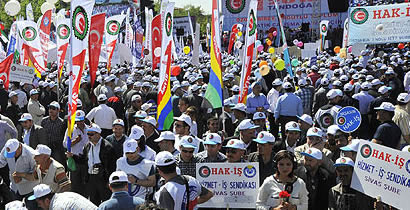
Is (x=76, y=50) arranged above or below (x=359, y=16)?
below

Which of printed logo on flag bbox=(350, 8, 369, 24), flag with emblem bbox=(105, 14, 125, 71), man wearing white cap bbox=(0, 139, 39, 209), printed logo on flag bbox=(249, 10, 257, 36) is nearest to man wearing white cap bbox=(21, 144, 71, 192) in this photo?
man wearing white cap bbox=(0, 139, 39, 209)

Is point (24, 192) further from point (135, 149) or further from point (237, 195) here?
point (237, 195)

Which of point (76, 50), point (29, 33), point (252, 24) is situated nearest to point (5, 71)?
point (29, 33)

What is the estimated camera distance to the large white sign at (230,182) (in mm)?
5770

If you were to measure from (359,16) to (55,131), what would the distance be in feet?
30.5

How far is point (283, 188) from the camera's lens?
16.9ft

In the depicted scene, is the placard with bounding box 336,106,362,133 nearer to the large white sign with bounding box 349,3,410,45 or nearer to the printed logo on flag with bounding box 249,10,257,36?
the printed logo on flag with bounding box 249,10,257,36

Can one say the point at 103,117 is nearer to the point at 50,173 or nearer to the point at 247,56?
the point at 247,56

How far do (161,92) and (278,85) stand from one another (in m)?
3.63

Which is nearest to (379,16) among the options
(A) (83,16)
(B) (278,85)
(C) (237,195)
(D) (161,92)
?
(B) (278,85)

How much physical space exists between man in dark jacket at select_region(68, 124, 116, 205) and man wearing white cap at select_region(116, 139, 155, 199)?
1089 mm

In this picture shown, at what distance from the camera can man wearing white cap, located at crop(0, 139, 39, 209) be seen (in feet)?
22.2

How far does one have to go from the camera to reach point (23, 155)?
6.83m

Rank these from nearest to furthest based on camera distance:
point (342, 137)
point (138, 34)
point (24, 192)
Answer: point (24, 192), point (342, 137), point (138, 34)
